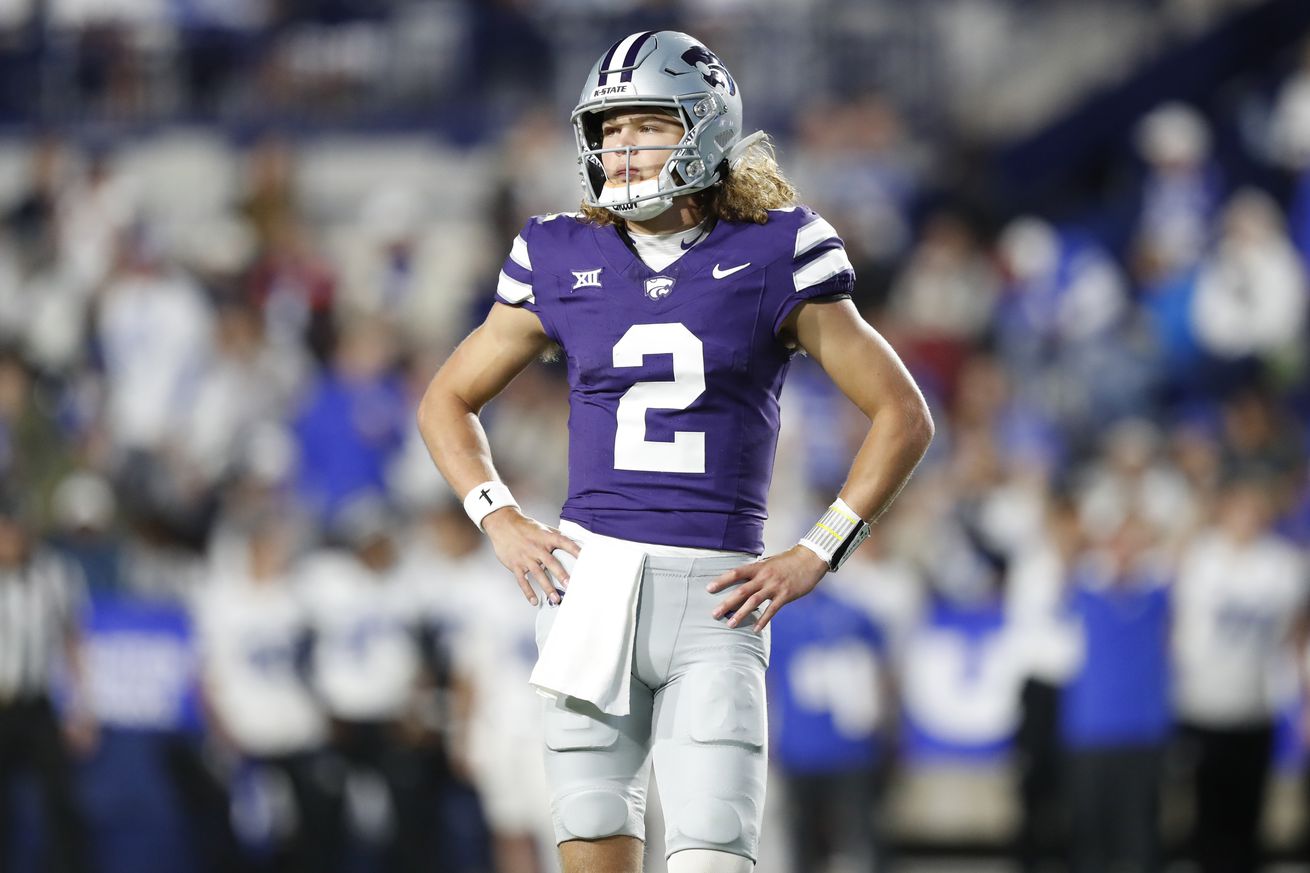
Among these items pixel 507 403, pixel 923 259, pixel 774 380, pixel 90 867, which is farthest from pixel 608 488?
pixel 923 259

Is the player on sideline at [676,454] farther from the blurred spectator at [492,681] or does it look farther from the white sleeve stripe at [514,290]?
the blurred spectator at [492,681]

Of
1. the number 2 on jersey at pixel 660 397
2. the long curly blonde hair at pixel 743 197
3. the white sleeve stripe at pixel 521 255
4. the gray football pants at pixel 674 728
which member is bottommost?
the gray football pants at pixel 674 728

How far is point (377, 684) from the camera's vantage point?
923 centimetres

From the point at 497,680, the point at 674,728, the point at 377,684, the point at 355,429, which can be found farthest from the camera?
the point at 355,429

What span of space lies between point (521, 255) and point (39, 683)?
6125 mm

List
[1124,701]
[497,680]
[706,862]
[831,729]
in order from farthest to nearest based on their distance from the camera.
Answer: [497,680] < [831,729] < [1124,701] < [706,862]

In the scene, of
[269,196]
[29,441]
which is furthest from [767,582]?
[269,196]

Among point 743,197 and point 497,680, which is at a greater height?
point 743,197

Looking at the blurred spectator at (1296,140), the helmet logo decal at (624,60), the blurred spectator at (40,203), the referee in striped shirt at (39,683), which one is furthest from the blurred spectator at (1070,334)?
the helmet logo decal at (624,60)

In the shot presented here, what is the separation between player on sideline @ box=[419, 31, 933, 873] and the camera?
3.76 metres

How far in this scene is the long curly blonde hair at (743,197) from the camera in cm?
390

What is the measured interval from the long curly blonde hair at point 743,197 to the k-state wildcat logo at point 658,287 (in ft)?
0.59

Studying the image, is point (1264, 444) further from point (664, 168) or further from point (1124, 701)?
point (664, 168)

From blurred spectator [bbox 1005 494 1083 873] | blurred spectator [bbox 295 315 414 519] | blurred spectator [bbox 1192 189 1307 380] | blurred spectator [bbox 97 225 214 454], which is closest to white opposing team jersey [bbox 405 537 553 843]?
blurred spectator [bbox 295 315 414 519]
